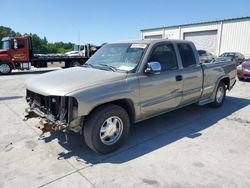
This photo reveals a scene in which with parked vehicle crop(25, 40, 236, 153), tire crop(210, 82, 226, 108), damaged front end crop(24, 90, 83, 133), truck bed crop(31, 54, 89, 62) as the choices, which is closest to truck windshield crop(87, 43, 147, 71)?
parked vehicle crop(25, 40, 236, 153)

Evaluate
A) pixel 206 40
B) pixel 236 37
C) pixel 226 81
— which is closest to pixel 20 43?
pixel 226 81

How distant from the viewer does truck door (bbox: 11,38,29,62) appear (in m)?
17.5

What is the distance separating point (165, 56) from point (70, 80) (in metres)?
2.03

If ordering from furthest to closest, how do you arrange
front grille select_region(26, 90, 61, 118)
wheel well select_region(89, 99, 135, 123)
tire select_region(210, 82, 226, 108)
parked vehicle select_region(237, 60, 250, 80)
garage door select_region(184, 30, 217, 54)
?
garage door select_region(184, 30, 217, 54) < parked vehicle select_region(237, 60, 250, 80) < tire select_region(210, 82, 226, 108) < wheel well select_region(89, 99, 135, 123) < front grille select_region(26, 90, 61, 118)

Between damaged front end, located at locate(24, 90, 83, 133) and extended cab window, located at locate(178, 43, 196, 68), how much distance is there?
2.75m

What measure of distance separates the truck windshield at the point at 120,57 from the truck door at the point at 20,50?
560 inches

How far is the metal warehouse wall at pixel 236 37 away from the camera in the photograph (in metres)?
30.0

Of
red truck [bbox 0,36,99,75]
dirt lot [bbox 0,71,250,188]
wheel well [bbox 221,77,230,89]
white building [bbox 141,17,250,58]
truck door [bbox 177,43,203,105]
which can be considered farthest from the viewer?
white building [bbox 141,17,250,58]

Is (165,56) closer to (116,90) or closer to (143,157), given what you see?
(116,90)

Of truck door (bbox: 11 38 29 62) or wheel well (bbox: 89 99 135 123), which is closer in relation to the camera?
wheel well (bbox: 89 99 135 123)

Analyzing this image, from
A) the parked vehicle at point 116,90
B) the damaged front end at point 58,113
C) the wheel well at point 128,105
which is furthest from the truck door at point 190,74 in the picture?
the damaged front end at point 58,113

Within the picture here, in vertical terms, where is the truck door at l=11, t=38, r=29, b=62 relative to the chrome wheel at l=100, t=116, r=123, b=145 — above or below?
above

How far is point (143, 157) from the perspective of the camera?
4.02 metres

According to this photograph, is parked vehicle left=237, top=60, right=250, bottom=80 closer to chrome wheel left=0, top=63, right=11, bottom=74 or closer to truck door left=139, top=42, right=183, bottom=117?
truck door left=139, top=42, right=183, bottom=117
